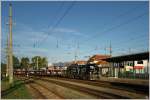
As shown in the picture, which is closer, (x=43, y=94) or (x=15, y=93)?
(x=43, y=94)

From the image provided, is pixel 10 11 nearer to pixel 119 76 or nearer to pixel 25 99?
pixel 25 99

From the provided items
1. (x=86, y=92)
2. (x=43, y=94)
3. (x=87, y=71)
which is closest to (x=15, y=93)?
(x=43, y=94)

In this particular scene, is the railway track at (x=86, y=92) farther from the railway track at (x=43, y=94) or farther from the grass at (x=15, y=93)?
the grass at (x=15, y=93)

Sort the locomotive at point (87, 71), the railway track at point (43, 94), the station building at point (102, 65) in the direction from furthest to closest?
the station building at point (102, 65), the locomotive at point (87, 71), the railway track at point (43, 94)

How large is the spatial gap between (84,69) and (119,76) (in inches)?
326

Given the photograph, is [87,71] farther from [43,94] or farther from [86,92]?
[43,94]

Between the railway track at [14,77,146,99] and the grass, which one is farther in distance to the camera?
the grass

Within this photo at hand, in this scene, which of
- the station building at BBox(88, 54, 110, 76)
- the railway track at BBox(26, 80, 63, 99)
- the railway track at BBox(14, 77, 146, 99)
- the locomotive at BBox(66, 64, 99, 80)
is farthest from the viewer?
the station building at BBox(88, 54, 110, 76)

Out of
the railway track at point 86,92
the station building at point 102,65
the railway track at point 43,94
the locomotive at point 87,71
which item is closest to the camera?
the railway track at point 86,92

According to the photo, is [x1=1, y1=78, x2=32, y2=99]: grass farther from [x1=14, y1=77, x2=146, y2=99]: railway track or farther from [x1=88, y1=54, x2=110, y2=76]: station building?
[x1=88, y1=54, x2=110, y2=76]: station building

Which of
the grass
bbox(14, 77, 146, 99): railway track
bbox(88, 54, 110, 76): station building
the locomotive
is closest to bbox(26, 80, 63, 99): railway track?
bbox(14, 77, 146, 99): railway track

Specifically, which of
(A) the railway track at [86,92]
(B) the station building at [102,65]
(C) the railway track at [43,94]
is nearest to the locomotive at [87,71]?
(B) the station building at [102,65]

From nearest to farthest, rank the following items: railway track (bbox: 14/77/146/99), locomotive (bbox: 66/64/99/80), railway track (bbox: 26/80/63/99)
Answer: railway track (bbox: 14/77/146/99) → railway track (bbox: 26/80/63/99) → locomotive (bbox: 66/64/99/80)

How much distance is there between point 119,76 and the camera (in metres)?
58.6
